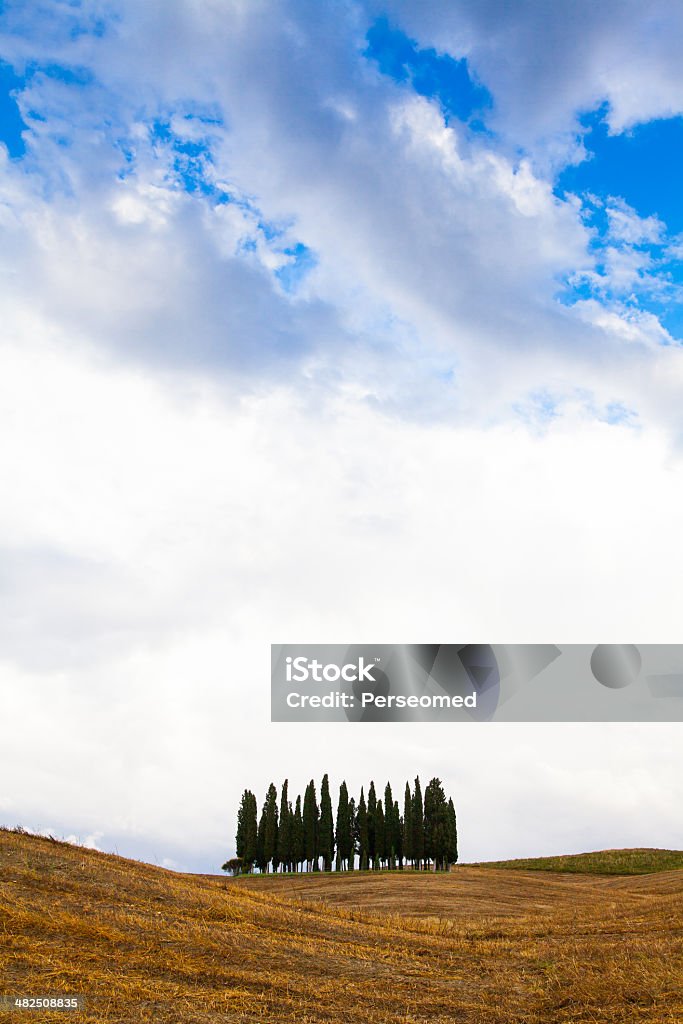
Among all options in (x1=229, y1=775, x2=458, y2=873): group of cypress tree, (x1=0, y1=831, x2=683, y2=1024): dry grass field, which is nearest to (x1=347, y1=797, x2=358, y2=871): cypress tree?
(x1=229, y1=775, x2=458, y2=873): group of cypress tree

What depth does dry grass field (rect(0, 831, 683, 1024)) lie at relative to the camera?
1267 cm

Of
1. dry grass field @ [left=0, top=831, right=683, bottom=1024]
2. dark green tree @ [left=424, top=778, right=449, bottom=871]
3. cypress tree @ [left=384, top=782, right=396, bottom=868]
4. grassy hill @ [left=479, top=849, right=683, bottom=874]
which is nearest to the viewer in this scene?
dry grass field @ [left=0, top=831, right=683, bottom=1024]

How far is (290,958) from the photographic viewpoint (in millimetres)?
16266

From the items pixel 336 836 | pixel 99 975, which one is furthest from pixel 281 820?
pixel 99 975

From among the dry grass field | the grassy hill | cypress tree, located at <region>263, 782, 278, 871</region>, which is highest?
cypress tree, located at <region>263, 782, 278, 871</region>

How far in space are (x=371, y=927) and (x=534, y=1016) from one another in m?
9.83

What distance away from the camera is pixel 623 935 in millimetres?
20375

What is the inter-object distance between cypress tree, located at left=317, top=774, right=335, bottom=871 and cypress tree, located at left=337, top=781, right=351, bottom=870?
95 centimetres

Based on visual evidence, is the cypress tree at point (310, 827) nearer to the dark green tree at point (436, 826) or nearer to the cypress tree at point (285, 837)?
the cypress tree at point (285, 837)

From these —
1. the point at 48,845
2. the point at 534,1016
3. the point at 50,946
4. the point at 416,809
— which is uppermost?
the point at 416,809

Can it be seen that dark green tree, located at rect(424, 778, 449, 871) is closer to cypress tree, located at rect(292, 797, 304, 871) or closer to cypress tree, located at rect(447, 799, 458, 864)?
cypress tree, located at rect(447, 799, 458, 864)

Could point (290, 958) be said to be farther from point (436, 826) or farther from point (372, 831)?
point (372, 831)

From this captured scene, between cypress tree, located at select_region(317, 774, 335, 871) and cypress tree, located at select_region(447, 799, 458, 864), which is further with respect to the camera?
cypress tree, located at select_region(317, 774, 335, 871)

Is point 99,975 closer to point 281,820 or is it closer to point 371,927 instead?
point 371,927
